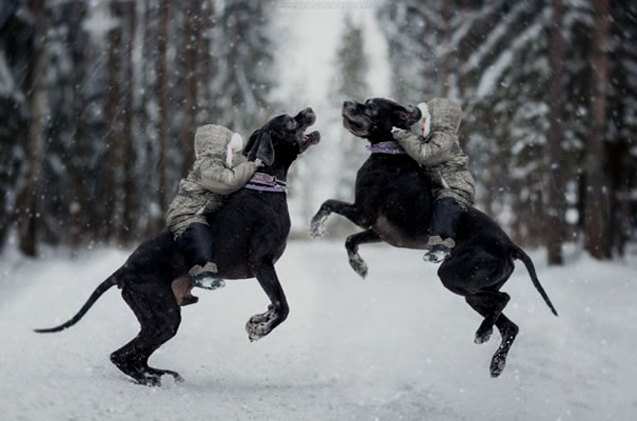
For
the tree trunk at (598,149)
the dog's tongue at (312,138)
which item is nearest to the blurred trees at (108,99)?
the tree trunk at (598,149)

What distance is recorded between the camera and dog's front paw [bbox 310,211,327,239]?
5.12 meters

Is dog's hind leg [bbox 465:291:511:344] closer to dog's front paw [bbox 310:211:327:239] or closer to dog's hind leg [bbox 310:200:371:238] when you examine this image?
dog's hind leg [bbox 310:200:371:238]

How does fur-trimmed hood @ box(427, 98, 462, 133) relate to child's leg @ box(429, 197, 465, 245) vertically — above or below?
above

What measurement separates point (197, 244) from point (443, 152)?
1.83 metres

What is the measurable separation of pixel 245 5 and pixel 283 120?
43.4 feet

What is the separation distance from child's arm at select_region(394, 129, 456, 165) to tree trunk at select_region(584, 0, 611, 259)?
31.3 feet

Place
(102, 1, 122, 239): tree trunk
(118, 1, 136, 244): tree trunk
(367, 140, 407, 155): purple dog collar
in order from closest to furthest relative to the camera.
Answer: (367, 140, 407, 155): purple dog collar
(118, 1, 136, 244): tree trunk
(102, 1, 122, 239): tree trunk

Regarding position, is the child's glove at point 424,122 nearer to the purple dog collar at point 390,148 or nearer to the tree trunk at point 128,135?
the purple dog collar at point 390,148

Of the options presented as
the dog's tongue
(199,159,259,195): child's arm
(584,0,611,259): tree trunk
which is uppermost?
the dog's tongue

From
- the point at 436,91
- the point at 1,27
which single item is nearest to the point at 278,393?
the point at 436,91

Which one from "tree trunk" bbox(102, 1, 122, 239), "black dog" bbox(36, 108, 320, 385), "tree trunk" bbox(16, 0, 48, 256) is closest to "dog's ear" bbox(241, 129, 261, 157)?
"black dog" bbox(36, 108, 320, 385)

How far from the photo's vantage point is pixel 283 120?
16.1 feet

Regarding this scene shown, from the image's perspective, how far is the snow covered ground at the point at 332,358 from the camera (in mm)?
5023

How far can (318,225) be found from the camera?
5129 mm
